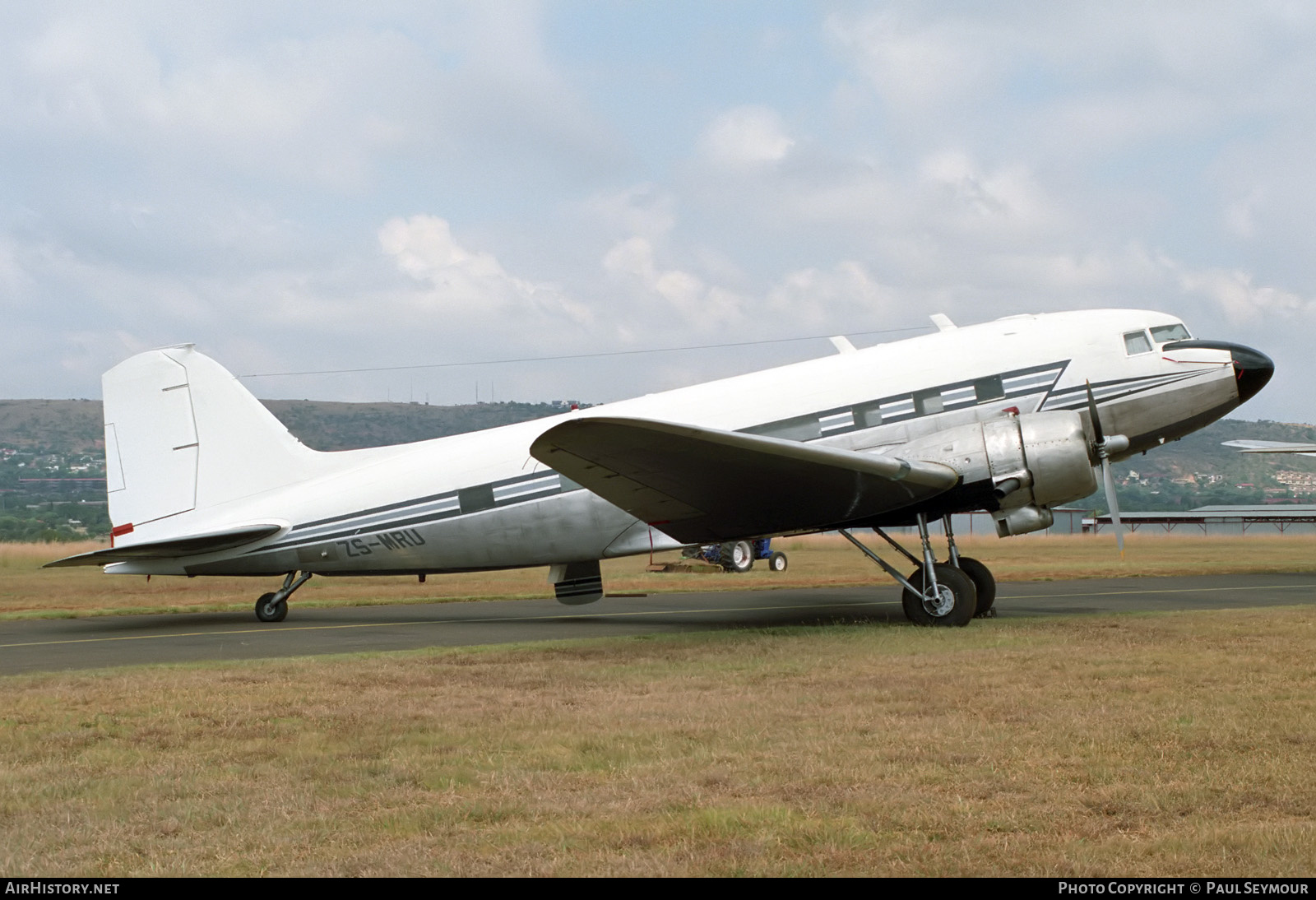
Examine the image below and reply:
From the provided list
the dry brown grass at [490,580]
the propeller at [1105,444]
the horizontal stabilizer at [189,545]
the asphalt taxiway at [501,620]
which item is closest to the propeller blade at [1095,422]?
the propeller at [1105,444]

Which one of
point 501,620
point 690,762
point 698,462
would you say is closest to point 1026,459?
point 698,462

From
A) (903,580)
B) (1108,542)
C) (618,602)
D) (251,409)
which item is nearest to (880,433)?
(903,580)

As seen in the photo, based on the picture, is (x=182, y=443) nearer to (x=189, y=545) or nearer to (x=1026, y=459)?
(x=189, y=545)

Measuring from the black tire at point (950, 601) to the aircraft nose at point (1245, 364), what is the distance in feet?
14.8

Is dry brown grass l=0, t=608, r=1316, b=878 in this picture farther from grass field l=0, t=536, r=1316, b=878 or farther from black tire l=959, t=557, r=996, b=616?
black tire l=959, t=557, r=996, b=616

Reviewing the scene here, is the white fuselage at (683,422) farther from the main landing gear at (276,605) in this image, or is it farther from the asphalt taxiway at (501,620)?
the asphalt taxiway at (501,620)

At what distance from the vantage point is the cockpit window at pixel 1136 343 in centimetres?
1459

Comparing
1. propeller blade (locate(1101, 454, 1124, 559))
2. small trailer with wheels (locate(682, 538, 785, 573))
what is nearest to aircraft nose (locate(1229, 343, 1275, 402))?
propeller blade (locate(1101, 454, 1124, 559))

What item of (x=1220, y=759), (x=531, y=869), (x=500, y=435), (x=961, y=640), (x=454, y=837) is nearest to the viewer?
(x=531, y=869)

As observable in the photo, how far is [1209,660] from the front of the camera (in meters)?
9.38

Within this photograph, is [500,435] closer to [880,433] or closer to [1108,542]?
[880,433]

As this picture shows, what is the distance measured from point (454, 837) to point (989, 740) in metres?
3.36

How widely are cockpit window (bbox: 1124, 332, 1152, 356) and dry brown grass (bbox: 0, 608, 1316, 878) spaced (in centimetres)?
518

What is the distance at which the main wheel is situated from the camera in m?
34.3
